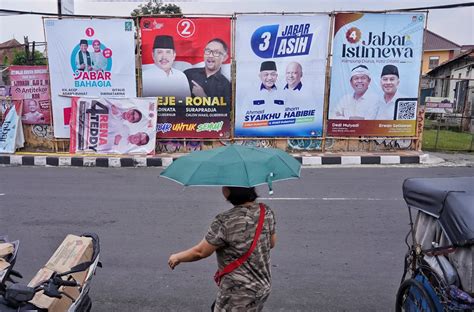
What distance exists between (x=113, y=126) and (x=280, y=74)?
4.68m

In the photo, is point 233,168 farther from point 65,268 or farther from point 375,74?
point 375,74

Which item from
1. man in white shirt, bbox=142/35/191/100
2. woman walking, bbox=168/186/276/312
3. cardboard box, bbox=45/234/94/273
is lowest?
cardboard box, bbox=45/234/94/273

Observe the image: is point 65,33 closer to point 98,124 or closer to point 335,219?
point 98,124

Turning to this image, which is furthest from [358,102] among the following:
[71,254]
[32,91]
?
[71,254]

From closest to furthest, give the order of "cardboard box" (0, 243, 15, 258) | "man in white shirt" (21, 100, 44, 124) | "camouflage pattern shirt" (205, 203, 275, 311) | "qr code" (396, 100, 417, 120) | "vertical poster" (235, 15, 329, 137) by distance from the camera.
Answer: "camouflage pattern shirt" (205, 203, 275, 311) < "cardboard box" (0, 243, 15, 258) < "vertical poster" (235, 15, 329, 137) < "qr code" (396, 100, 417, 120) < "man in white shirt" (21, 100, 44, 124)

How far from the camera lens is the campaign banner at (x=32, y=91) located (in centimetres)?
1116

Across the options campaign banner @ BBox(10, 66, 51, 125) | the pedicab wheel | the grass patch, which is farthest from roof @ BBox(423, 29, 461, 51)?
the pedicab wheel

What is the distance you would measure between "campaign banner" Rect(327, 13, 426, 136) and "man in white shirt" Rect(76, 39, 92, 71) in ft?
21.5

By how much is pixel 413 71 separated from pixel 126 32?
7717mm

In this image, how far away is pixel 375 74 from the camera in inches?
431

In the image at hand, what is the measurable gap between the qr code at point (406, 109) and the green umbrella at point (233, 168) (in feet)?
32.3

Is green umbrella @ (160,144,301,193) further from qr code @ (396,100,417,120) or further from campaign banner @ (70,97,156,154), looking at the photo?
qr code @ (396,100,417,120)

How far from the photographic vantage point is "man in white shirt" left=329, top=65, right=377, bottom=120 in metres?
11.0

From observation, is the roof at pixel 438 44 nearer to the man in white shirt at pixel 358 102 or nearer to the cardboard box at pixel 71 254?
the man in white shirt at pixel 358 102
